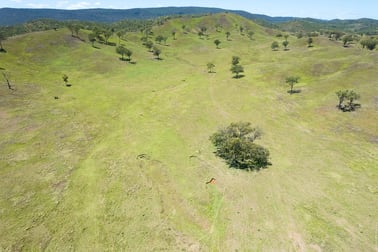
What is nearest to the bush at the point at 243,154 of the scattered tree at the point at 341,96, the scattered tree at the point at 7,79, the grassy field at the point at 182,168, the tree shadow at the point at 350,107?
the grassy field at the point at 182,168

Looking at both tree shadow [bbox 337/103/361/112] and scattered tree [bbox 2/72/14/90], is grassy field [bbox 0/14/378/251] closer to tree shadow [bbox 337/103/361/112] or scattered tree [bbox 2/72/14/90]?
tree shadow [bbox 337/103/361/112]

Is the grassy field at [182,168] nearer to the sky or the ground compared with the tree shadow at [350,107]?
nearer to the ground

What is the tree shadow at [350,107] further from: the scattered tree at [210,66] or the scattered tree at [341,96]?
the scattered tree at [210,66]

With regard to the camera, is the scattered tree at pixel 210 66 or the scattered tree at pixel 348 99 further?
the scattered tree at pixel 210 66

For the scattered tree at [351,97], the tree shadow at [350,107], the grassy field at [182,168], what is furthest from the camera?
the scattered tree at [351,97]

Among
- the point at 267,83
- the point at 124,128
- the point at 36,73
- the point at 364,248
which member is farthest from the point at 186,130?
the point at 36,73

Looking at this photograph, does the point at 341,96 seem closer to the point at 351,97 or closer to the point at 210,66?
the point at 351,97

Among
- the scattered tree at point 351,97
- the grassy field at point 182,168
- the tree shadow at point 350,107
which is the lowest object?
the grassy field at point 182,168

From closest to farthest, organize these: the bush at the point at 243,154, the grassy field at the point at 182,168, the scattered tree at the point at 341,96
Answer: the grassy field at the point at 182,168, the bush at the point at 243,154, the scattered tree at the point at 341,96

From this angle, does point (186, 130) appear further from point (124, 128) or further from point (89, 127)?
point (89, 127)
